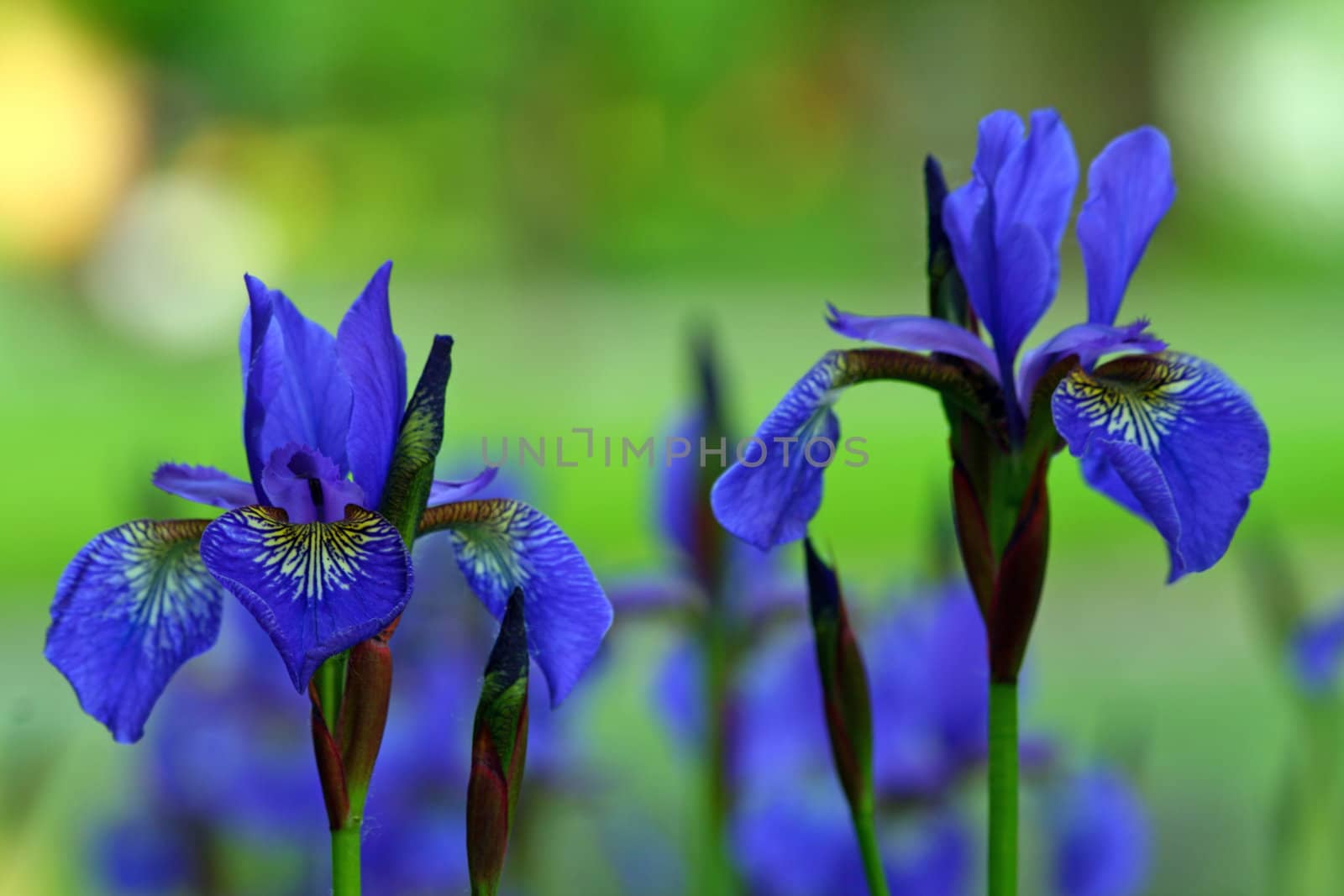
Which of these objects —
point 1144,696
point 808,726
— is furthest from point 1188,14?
point 808,726

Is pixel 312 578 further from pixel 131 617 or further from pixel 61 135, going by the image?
pixel 61 135

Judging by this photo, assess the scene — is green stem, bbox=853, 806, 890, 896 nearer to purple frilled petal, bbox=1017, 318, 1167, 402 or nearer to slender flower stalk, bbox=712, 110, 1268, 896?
slender flower stalk, bbox=712, 110, 1268, 896

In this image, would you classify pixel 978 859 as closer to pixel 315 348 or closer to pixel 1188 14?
pixel 315 348

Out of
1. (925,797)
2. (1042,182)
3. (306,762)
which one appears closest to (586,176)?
(306,762)

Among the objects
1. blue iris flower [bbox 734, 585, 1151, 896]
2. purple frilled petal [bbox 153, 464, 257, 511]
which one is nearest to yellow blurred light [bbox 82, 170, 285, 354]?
blue iris flower [bbox 734, 585, 1151, 896]

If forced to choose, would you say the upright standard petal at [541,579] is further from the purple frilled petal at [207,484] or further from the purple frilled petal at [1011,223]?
the purple frilled petal at [1011,223]

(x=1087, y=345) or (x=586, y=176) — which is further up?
(x=586, y=176)
